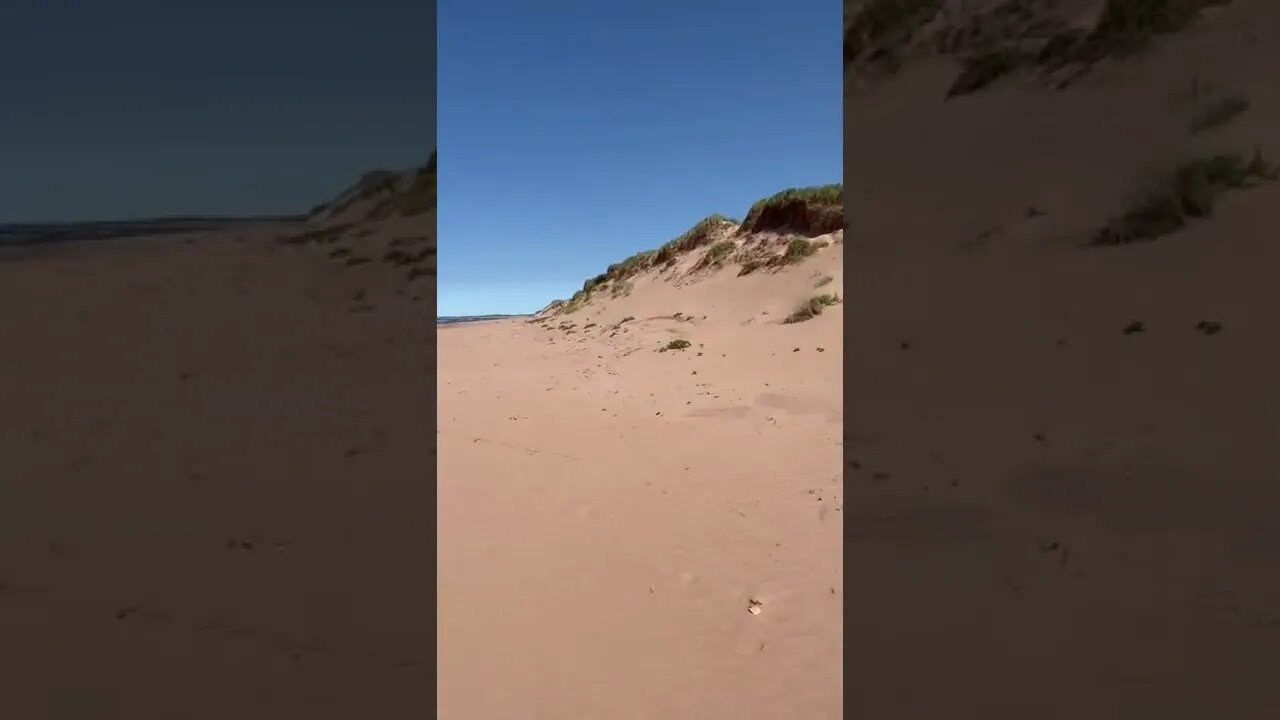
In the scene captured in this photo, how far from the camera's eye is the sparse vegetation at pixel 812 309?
27.9ft
